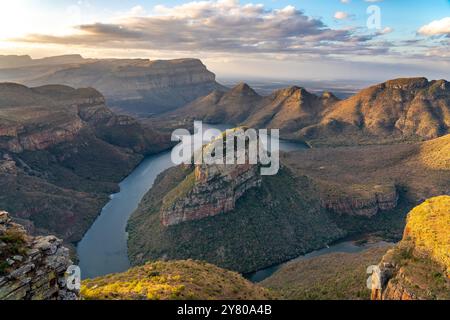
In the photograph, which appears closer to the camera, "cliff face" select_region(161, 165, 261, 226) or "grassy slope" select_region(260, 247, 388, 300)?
"grassy slope" select_region(260, 247, 388, 300)

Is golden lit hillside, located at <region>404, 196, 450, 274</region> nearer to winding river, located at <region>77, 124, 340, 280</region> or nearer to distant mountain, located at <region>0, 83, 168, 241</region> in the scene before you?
winding river, located at <region>77, 124, 340, 280</region>

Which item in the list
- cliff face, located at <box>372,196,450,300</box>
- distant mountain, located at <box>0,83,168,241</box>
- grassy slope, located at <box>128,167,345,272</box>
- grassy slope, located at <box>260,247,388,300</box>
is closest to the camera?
cliff face, located at <box>372,196,450,300</box>

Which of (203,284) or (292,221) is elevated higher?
(203,284)

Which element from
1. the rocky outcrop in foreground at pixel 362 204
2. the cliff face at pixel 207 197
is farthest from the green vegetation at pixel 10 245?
the rocky outcrop in foreground at pixel 362 204

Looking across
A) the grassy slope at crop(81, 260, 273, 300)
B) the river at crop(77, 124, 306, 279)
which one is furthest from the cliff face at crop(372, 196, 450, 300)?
the river at crop(77, 124, 306, 279)

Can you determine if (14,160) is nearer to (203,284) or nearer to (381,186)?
(203,284)

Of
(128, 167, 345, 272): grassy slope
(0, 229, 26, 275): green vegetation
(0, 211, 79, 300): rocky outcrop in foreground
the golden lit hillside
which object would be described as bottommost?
(128, 167, 345, 272): grassy slope
